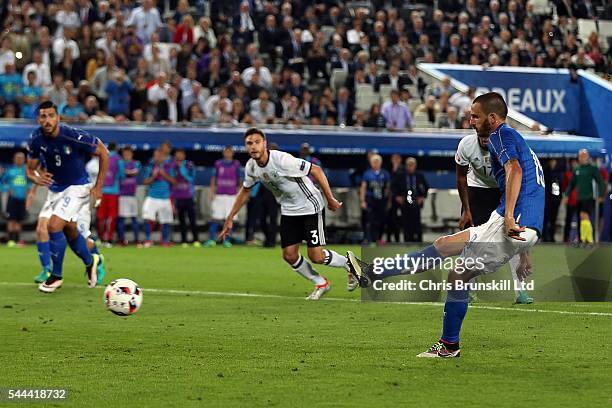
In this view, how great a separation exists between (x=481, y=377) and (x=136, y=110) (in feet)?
62.7

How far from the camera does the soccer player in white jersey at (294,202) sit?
14.9 metres

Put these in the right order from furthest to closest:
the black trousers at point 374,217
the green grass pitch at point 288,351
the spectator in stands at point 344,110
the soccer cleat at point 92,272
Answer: the spectator in stands at point 344,110 < the black trousers at point 374,217 < the soccer cleat at point 92,272 < the green grass pitch at point 288,351

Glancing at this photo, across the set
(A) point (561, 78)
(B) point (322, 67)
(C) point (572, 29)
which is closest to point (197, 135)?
(B) point (322, 67)

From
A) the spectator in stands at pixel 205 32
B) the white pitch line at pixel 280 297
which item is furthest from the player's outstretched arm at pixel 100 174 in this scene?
the spectator in stands at pixel 205 32

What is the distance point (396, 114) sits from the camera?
95.9 feet

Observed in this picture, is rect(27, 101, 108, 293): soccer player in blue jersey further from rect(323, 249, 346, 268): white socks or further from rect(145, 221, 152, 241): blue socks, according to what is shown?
rect(145, 221, 152, 241): blue socks

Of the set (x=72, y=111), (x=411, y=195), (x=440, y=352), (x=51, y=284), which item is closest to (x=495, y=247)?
(x=440, y=352)

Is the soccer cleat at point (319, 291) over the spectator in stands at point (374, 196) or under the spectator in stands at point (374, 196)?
over

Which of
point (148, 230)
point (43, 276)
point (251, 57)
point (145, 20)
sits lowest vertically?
point (148, 230)

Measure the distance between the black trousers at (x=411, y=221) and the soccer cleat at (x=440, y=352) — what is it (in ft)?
59.7

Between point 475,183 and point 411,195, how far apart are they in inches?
551

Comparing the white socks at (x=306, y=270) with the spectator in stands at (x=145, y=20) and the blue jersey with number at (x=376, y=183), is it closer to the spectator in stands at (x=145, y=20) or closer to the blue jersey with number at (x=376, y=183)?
the blue jersey with number at (x=376, y=183)

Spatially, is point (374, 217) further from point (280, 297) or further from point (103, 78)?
point (280, 297)

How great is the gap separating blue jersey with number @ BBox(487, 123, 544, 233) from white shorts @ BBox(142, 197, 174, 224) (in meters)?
18.1
